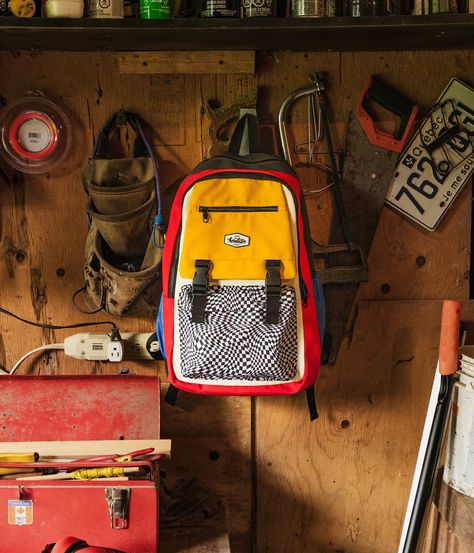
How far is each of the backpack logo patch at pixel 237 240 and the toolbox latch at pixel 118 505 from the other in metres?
0.61

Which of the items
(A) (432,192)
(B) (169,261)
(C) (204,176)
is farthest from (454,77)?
(B) (169,261)

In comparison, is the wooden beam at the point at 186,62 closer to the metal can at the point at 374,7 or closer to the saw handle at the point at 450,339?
the metal can at the point at 374,7

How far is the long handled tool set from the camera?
183 centimetres

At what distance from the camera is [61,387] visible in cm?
207

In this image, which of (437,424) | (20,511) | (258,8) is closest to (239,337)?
(437,424)

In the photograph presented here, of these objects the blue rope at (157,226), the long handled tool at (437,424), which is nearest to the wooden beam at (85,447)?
the blue rope at (157,226)

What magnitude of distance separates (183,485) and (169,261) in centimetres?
70

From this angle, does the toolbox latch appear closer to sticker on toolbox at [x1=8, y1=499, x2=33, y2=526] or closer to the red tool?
sticker on toolbox at [x1=8, y1=499, x2=33, y2=526]

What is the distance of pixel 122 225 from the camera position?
1985 millimetres

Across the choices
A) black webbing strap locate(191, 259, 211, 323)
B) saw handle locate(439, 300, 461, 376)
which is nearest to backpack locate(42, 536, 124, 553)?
→ black webbing strap locate(191, 259, 211, 323)

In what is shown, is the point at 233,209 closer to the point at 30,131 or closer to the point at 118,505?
the point at 30,131

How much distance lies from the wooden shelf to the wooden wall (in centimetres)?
7

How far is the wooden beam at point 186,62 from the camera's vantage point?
6.66 feet

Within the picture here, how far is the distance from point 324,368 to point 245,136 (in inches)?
27.3
